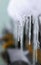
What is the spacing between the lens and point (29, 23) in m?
0.74

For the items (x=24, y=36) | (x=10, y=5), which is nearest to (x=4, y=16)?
(x=10, y=5)

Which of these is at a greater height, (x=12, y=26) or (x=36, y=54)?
(x=12, y=26)

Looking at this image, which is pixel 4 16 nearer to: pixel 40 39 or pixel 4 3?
pixel 4 3

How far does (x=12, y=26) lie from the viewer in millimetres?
744

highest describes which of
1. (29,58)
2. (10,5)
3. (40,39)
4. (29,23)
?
(10,5)

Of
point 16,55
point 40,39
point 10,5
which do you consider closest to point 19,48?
point 16,55

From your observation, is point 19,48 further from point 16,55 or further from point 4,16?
point 4,16

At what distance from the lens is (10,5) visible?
29.1 inches

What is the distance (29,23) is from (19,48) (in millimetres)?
183

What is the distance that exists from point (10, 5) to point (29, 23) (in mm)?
177

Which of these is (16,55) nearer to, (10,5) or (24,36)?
(24,36)

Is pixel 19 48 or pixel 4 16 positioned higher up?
pixel 4 16

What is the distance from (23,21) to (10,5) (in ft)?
0.46

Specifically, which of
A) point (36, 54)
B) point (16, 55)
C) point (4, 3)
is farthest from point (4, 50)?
point (4, 3)
